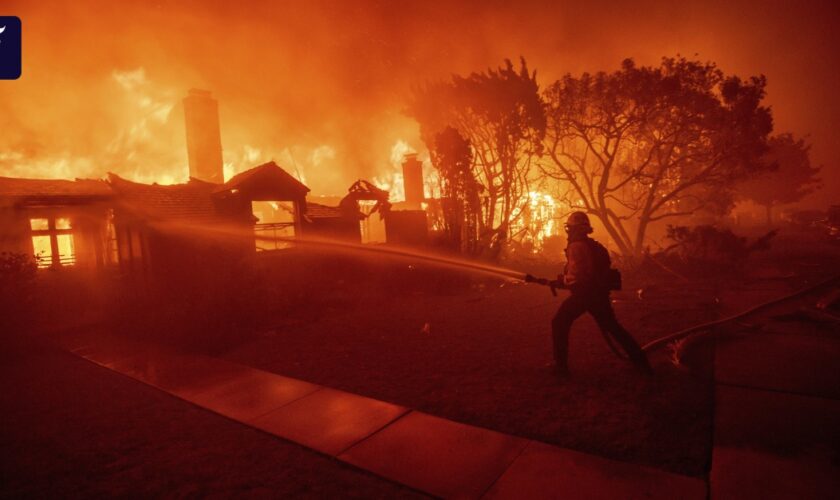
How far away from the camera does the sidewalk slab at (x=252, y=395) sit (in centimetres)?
488

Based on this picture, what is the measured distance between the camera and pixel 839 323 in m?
6.61

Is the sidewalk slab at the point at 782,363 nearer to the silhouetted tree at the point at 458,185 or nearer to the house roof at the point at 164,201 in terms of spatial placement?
the silhouetted tree at the point at 458,185

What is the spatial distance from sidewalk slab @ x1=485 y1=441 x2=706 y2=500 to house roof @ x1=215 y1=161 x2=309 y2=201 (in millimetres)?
13094

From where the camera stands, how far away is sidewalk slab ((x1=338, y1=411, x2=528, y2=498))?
326cm

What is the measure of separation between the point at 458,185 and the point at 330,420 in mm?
12627

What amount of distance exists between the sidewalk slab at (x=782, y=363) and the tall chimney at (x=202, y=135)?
2408 centimetres

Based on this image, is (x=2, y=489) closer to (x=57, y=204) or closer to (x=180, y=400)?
(x=180, y=400)

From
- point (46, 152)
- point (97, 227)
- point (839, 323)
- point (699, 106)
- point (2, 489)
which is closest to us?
point (2, 489)

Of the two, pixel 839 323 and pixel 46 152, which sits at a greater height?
pixel 46 152

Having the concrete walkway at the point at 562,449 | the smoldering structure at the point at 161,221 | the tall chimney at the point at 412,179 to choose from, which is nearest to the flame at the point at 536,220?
the tall chimney at the point at 412,179

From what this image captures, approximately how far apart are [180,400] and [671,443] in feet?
18.7

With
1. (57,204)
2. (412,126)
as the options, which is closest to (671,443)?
(57,204)

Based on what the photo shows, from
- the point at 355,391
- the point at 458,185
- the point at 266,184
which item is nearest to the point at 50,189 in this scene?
the point at 266,184

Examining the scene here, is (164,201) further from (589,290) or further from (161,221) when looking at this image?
(589,290)
